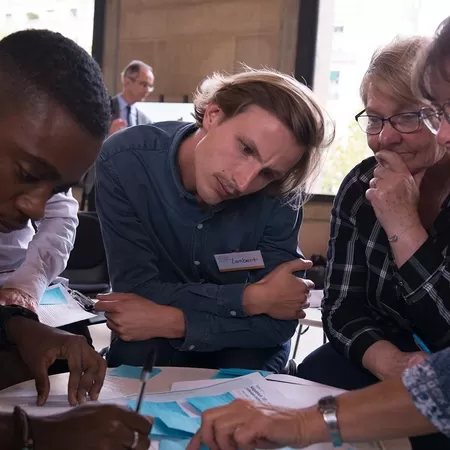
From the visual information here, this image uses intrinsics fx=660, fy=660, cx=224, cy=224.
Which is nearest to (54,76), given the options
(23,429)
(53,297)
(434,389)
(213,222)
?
(23,429)

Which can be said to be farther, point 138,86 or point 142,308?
point 138,86

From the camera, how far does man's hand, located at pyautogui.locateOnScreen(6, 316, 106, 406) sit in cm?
123

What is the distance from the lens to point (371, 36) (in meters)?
5.33

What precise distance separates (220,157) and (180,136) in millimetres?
247

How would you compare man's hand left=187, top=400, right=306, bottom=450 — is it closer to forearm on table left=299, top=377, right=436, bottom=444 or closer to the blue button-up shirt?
forearm on table left=299, top=377, right=436, bottom=444

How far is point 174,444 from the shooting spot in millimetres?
1067

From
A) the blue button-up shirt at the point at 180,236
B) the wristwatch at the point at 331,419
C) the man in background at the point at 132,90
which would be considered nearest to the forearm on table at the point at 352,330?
the blue button-up shirt at the point at 180,236

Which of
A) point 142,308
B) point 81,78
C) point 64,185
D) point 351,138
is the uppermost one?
point 81,78

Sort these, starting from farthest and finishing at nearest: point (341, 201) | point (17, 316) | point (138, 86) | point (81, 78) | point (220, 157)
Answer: point (138, 86), point (341, 201), point (220, 157), point (17, 316), point (81, 78)

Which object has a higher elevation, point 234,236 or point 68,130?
point 68,130

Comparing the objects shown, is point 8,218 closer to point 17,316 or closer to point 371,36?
point 17,316

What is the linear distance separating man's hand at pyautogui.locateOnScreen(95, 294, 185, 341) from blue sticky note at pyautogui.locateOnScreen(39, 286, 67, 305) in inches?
7.4

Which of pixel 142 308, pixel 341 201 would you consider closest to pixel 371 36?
pixel 341 201

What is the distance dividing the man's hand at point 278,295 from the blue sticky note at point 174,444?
0.68 meters
